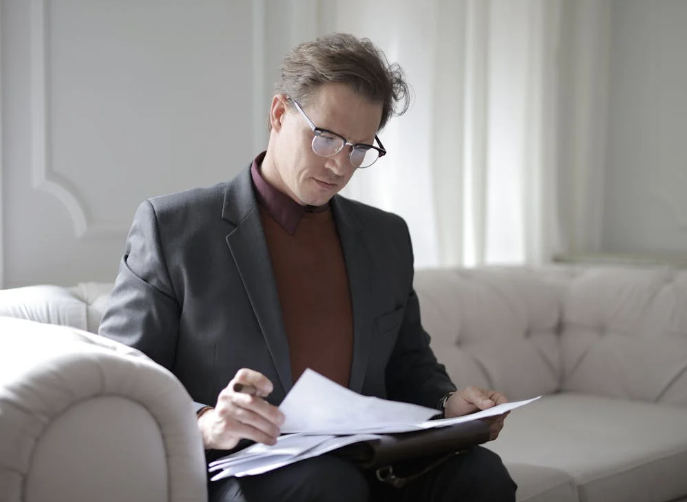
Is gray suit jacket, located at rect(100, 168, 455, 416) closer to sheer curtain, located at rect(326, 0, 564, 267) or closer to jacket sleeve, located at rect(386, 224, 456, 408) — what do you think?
jacket sleeve, located at rect(386, 224, 456, 408)

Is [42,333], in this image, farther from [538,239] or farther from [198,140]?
[538,239]

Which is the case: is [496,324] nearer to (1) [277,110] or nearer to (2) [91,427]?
(1) [277,110]

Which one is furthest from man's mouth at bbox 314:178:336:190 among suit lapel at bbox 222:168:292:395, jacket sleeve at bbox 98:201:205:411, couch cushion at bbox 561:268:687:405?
couch cushion at bbox 561:268:687:405

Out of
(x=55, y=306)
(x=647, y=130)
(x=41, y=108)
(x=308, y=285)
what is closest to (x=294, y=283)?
(x=308, y=285)

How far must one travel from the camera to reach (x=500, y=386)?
8.09 ft

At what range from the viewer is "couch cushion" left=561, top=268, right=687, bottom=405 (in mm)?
2533

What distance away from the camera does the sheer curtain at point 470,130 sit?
2836mm

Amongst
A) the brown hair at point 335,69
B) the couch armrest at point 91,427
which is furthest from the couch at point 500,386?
the brown hair at point 335,69

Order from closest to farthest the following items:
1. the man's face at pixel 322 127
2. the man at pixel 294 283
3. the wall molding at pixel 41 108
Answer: the man at pixel 294 283 < the man's face at pixel 322 127 < the wall molding at pixel 41 108

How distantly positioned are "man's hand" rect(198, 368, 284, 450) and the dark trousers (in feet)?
0.32

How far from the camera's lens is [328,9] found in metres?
2.65

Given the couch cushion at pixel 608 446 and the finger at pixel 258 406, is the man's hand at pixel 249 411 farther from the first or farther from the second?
the couch cushion at pixel 608 446

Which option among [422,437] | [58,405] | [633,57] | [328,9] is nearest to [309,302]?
[422,437]

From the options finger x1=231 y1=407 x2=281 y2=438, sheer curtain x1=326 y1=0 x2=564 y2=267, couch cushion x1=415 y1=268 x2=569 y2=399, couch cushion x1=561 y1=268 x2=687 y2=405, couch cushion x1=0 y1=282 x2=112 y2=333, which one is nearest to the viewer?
finger x1=231 y1=407 x2=281 y2=438
